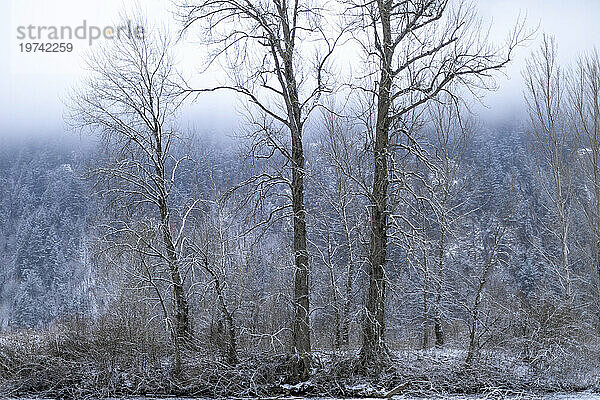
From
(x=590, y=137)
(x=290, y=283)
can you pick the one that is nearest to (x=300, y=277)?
(x=290, y=283)

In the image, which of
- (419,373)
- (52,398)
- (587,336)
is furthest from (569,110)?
(52,398)

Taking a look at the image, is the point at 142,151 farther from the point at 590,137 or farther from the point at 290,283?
the point at 590,137

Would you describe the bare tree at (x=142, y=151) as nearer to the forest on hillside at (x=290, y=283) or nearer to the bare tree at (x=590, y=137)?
the forest on hillside at (x=290, y=283)

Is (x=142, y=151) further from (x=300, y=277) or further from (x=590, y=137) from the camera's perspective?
(x=590, y=137)

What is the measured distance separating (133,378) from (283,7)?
404 inches

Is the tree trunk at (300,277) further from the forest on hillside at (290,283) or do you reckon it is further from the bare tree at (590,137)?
the bare tree at (590,137)

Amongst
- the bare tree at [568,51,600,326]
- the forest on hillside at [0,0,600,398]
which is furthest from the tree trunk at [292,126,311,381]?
the bare tree at [568,51,600,326]

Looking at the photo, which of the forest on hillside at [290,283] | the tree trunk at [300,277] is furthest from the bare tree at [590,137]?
the tree trunk at [300,277]

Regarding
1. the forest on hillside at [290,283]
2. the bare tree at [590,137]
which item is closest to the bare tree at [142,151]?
the forest on hillside at [290,283]

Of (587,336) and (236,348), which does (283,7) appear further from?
(587,336)

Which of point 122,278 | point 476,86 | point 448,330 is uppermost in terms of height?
point 476,86

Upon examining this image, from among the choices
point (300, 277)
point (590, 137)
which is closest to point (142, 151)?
point (300, 277)

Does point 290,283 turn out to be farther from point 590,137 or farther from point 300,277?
point 590,137

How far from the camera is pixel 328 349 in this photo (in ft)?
44.8
